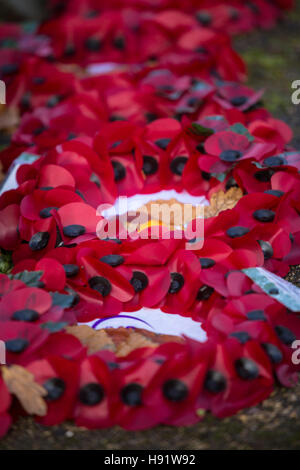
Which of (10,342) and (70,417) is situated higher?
(10,342)

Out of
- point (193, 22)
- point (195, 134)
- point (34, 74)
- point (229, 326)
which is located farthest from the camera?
point (193, 22)

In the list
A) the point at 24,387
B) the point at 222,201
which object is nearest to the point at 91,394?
the point at 24,387

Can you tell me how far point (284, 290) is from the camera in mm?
1248

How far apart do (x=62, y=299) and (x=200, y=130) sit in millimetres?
684

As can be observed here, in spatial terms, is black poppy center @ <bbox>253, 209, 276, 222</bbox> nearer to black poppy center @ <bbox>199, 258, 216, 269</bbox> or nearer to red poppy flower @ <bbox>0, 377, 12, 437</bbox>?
black poppy center @ <bbox>199, 258, 216, 269</bbox>

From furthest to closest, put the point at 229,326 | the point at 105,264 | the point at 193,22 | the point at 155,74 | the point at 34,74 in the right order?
the point at 193,22
the point at 34,74
the point at 155,74
the point at 105,264
the point at 229,326

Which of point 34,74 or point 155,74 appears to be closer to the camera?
point 155,74

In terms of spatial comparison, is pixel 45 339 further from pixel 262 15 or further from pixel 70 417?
pixel 262 15

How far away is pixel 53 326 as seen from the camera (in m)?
1.16

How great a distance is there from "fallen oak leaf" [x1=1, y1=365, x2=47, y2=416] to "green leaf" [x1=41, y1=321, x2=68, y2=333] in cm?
10

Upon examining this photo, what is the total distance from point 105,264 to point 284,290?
15.6 inches

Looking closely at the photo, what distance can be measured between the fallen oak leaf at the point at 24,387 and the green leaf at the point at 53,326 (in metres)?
0.10

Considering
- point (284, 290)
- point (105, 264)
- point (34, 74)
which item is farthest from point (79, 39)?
point (284, 290)
